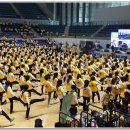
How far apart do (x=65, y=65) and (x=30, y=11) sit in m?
31.6

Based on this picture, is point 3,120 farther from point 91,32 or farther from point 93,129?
point 91,32

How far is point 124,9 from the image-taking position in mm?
32219

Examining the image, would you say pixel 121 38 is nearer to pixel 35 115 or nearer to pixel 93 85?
pixel 93 85

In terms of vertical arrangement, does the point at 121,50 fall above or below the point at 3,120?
above

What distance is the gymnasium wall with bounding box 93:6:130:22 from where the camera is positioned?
32.3m

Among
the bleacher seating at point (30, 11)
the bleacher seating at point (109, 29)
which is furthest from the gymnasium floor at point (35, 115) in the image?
the bleacher seating at point (30, 11)

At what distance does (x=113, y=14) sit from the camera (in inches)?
1342

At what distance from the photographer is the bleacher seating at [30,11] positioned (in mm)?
43866

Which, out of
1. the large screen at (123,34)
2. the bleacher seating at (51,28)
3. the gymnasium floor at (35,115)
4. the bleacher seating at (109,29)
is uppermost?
the bleacher seating at (51,28)

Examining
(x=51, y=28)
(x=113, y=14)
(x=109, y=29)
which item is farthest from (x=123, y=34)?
(x=51, y=28)

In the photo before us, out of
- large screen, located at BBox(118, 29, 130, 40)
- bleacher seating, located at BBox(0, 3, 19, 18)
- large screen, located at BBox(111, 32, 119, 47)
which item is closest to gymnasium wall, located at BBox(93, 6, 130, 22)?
large screen, located at BBox(111, 32, 119, 47)

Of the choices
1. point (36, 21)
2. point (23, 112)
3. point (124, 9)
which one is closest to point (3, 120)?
point (23, 112)

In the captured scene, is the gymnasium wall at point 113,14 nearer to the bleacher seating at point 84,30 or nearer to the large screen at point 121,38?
the bleacher seating at point 84,30

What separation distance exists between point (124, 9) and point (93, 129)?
27.3 meters
